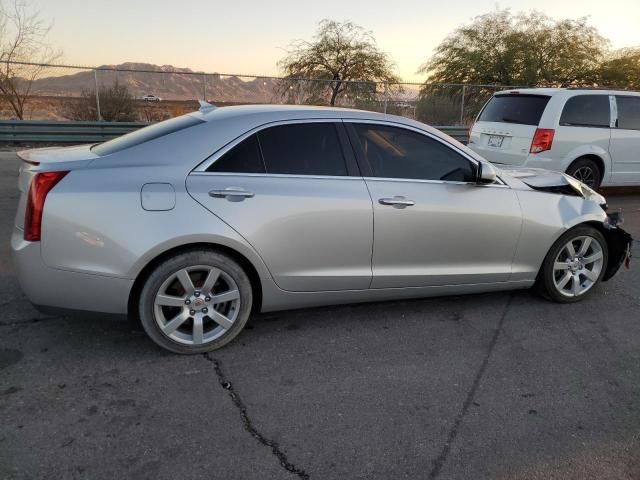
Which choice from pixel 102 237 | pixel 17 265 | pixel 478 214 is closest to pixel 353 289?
pixel 478 214

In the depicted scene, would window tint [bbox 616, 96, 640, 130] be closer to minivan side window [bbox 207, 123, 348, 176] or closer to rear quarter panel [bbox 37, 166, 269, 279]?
minivan side window [bbox 207, 123, 348, 176]

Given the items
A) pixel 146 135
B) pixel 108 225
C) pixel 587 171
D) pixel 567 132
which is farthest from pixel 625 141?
pixel 108 225

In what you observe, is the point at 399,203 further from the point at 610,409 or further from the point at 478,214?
the point at 610,409

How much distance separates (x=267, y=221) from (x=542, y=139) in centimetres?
562

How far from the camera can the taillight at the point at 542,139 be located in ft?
24.2

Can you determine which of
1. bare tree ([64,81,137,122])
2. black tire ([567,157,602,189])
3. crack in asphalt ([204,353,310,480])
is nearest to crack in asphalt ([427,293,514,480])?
crack in asphalt ([204,353,310,480])

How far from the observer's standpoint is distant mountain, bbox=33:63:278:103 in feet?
44.5

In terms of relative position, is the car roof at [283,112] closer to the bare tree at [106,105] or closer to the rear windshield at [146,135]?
the rear windshield at [146,135]

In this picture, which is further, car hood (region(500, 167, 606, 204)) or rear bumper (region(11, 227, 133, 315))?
car hood (region(500, 167, 606, 204))

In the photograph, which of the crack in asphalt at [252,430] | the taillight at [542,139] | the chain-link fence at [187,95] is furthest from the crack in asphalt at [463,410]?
the chain-link fence at [187,95]

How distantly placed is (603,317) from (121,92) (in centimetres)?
1355

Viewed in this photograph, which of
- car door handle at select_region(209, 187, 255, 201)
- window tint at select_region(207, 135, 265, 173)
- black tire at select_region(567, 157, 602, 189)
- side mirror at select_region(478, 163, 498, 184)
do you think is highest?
window tint at select_region(207, 135, 265, 173)

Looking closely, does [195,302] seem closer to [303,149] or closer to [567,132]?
[303,149]

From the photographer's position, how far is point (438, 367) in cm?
330
